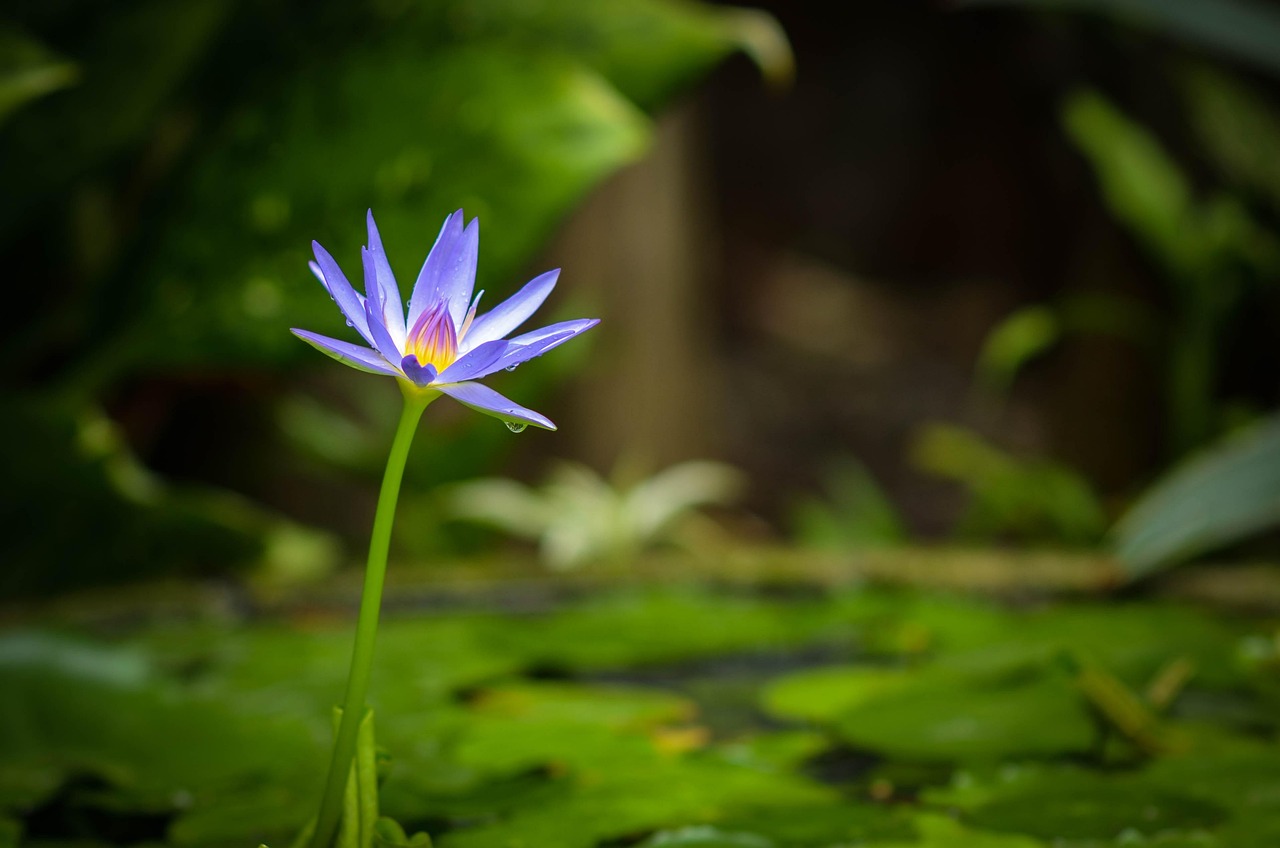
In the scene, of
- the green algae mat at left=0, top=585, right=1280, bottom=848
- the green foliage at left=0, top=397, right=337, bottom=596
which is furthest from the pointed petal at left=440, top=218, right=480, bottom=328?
the green foliage at left=0, top=397, right=337, bottom=596

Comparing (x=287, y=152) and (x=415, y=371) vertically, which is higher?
(x=287, y=152)

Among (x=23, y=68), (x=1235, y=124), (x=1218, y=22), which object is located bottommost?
(x=23, y=68)

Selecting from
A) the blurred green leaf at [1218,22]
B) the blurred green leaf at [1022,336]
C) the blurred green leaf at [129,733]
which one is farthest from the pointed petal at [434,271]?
the blurred green leaf at [1022,336]

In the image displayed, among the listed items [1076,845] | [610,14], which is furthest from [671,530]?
[1076,845]

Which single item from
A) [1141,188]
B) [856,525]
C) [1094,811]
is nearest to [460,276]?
[1094,811]

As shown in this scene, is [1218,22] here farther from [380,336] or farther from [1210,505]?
[380,336]

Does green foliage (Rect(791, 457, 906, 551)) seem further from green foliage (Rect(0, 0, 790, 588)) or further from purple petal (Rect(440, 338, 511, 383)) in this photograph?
purple petal (Rect(440, 338, 511, 383))

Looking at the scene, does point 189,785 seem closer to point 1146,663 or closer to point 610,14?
point 1146,663
